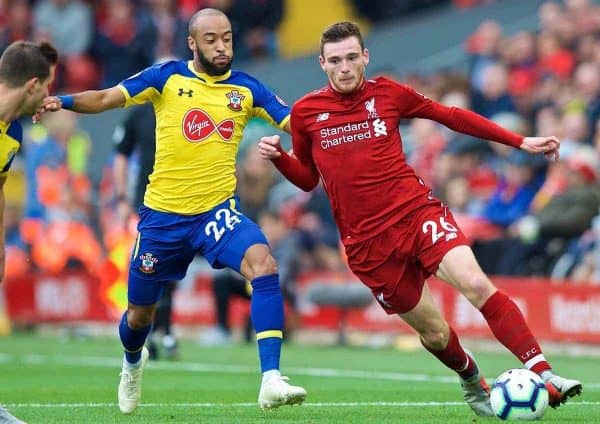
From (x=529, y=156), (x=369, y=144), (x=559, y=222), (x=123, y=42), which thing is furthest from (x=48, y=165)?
(x=369, y=144)

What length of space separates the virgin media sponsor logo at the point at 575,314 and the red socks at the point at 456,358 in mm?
6778

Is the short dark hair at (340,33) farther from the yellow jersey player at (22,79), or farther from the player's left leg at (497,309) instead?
the yellow jersey player at (22,79)

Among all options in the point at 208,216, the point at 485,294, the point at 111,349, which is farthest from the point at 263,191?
the point at 485,294

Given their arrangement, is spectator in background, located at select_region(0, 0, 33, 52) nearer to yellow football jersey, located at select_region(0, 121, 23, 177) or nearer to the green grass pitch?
the green grass pitch

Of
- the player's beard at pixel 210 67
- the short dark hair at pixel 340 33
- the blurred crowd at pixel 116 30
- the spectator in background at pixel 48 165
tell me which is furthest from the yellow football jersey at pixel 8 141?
the blurred crowd at pixel 116 30

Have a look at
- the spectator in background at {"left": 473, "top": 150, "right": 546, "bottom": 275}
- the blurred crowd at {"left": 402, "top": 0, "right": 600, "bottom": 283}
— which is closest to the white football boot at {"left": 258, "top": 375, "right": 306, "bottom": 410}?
the blurred crowd at {"left": 402, "top": 0, "right": 600, "bottom": 283}

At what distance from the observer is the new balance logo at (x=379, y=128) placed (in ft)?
31.1

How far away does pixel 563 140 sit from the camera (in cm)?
1758

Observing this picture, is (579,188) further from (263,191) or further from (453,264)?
(453,264)

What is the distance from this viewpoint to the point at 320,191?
19875 mm

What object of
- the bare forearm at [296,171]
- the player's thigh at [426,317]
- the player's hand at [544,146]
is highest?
the player's hand at [544,146]

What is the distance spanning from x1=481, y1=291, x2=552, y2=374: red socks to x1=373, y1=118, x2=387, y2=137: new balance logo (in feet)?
4.14

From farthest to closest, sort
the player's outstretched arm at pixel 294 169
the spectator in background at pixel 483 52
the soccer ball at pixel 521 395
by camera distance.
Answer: the spectator in background at pixel 483 52, the player's outstretched arm at pixel 294 169, the soccer ball at pixel 521 395

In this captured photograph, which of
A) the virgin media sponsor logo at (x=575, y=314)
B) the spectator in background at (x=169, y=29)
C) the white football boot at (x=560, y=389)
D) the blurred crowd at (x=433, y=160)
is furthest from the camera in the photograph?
the spectator in background at (x=169, y=29)
